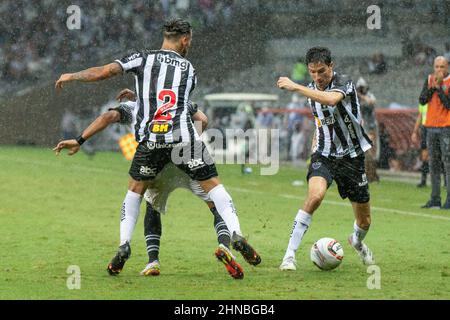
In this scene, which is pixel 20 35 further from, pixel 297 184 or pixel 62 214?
pixel 62 214

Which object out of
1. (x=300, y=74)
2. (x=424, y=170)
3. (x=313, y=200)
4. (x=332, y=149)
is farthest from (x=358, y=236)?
(x=300, y=74)

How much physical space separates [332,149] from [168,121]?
1.77 metres

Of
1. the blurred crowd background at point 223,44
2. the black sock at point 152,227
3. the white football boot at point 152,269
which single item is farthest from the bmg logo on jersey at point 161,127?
the blurred crowd background at point 223,44

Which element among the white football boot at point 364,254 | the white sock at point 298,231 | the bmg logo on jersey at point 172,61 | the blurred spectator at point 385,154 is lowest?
the blurred spectator at point 385,154

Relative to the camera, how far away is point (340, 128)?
32.8 ft

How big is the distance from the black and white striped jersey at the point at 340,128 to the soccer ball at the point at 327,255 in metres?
0.88

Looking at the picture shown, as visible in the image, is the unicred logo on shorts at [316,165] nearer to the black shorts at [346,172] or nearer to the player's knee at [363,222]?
the black shorts at [346,172]

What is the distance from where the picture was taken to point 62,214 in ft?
50.8

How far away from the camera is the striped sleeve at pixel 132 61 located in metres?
8.99

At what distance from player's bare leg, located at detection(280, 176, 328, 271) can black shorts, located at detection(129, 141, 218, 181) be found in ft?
3.54

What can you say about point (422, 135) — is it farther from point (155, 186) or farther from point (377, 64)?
point (377, 64)

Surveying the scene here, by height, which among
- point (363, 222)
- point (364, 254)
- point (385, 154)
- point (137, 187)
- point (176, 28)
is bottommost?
Result: point (385, 154)
